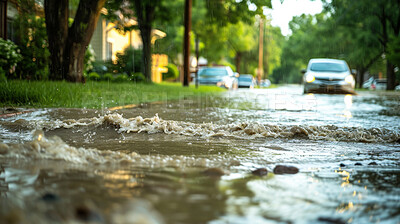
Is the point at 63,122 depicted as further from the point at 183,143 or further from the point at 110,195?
the point at 110,195

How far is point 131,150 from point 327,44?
181 ft

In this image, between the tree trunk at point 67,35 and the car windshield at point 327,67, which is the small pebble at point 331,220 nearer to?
the tree trunk at point 67,35

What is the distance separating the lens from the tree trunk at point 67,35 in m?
15.1

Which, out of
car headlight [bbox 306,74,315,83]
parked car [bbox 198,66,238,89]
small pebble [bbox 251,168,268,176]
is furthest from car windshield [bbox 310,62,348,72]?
small pebble [bbox 251,168,268,176]

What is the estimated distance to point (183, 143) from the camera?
5.57 metres

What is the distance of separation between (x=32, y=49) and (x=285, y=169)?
1677 cm

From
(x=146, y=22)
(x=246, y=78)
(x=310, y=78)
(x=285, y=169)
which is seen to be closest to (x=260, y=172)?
(x=285, y=169)

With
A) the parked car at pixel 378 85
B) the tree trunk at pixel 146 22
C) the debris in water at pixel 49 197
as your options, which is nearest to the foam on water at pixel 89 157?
the debris in water at pixel 49 197

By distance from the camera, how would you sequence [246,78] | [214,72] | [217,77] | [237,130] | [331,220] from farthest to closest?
[246,78], [214,72], [217,77], [237,130], [331,220]

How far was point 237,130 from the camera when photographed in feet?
21.9

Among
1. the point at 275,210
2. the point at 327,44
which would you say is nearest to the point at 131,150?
the point at 275,210

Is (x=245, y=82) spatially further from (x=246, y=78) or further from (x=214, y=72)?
(x=214, y=72)

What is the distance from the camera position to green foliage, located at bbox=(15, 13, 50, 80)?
18359 millimetres

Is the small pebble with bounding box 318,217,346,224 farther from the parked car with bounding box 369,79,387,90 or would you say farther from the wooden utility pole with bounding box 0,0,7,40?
the parked car with bounding box 369,79,387,90
